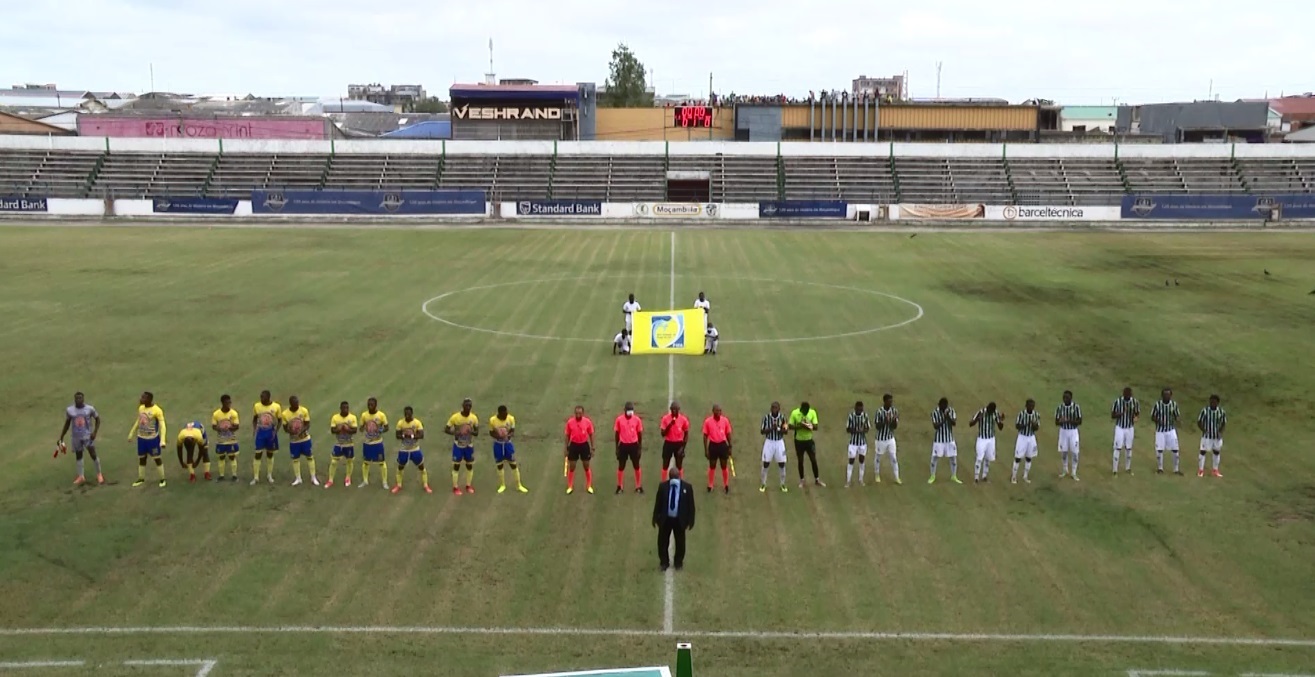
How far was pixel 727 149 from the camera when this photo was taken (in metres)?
83.1

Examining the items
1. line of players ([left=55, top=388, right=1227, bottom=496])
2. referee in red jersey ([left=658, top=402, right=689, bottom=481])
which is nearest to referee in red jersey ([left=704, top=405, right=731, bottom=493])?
line of players ([left=55, top=388, right=1227, bottom=496])

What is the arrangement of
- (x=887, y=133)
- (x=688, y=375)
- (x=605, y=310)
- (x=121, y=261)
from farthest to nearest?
1. (x=887, y=133)
2. (x=121, y=261)
3. (x=605, y=310)
4. (x=688, y=375)

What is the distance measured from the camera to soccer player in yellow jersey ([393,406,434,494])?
A: 1828 cm

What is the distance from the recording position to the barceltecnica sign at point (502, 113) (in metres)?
91.1

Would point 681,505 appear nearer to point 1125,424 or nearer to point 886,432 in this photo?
point 886,432

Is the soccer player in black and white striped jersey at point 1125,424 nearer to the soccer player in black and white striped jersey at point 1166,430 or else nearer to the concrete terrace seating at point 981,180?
the soccer player in black and white striped jersey at point 1166,430

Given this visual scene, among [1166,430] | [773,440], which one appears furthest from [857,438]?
[1166,430]

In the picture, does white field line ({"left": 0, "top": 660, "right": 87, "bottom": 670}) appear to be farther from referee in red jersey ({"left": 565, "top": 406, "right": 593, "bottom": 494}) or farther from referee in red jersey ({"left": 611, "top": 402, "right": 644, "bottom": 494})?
referee in red jersey ({"left": 611, "top": 402, "right": 644, "bottom": 494})

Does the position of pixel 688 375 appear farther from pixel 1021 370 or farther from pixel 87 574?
pixel 87 574

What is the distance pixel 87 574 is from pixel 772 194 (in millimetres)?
66349

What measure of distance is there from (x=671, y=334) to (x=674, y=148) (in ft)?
181

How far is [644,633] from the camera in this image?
13.2m

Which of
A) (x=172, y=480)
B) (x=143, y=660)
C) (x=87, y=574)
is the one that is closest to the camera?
(x=143, y=660)

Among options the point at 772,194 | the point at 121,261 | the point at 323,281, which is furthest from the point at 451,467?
the point at 772,194
